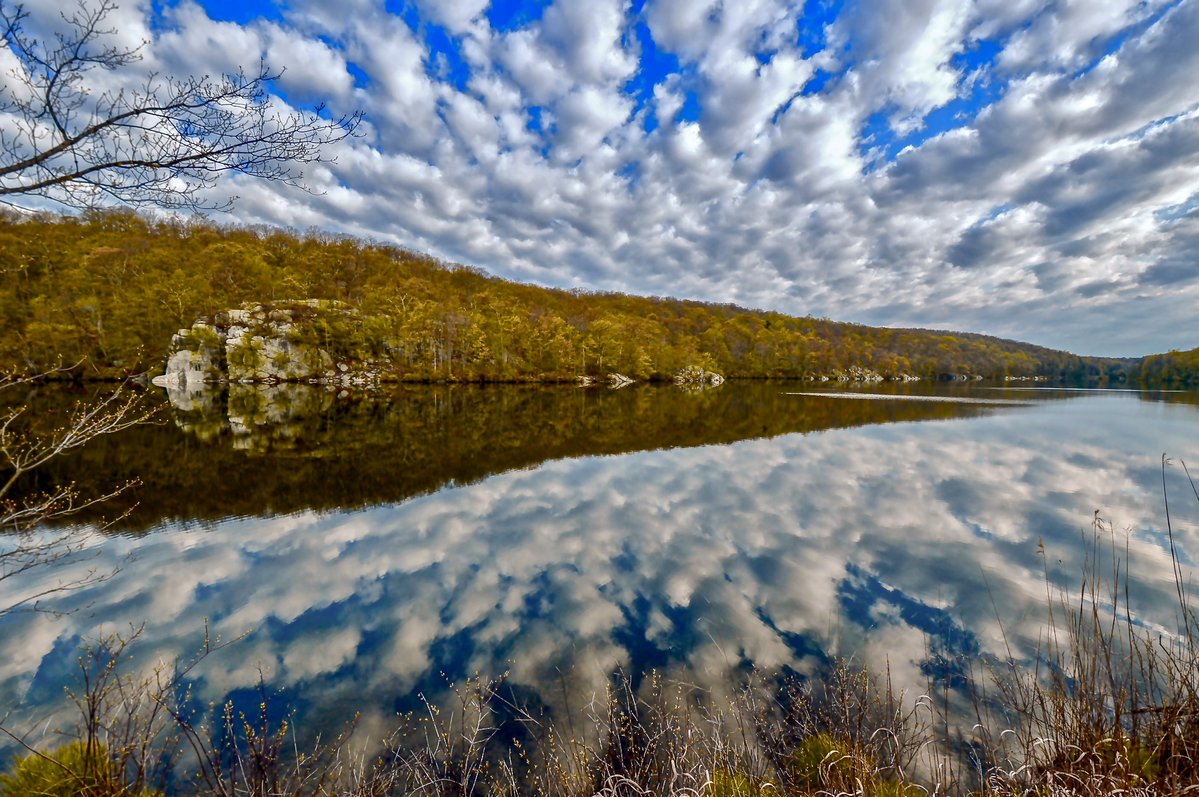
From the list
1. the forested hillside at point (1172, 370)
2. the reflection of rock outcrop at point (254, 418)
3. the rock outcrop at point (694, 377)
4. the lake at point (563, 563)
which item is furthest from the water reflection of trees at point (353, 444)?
the forested hillside at point (1172, 370)

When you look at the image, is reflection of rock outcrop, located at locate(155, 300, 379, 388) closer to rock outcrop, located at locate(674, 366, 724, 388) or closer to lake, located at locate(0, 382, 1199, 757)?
lake, located at locate(0, 382, 1199, 757)

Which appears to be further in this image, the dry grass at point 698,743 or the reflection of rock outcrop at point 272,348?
the reflection of rock outcrop at point 272,348

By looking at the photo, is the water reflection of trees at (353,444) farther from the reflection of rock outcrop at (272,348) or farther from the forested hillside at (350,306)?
the reflection of rock outcrop at (272,348)

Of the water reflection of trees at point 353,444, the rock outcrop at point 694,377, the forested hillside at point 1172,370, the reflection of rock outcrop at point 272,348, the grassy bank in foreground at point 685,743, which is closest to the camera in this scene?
the grassy bank in foreground at point 685,743

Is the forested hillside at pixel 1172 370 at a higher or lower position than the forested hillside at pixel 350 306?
lower

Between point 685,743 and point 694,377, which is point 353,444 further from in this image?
point 694,377

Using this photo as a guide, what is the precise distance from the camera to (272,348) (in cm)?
5766

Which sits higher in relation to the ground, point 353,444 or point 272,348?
point 272,348

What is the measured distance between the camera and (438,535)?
9.94 m

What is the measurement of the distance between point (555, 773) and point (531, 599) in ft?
11.3

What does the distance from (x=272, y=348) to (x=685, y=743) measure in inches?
2698

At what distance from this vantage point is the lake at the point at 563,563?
18.4 ft

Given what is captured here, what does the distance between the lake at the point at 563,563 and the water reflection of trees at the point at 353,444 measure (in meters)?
0.18

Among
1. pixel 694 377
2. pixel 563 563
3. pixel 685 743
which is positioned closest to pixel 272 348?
pixel 563 563
